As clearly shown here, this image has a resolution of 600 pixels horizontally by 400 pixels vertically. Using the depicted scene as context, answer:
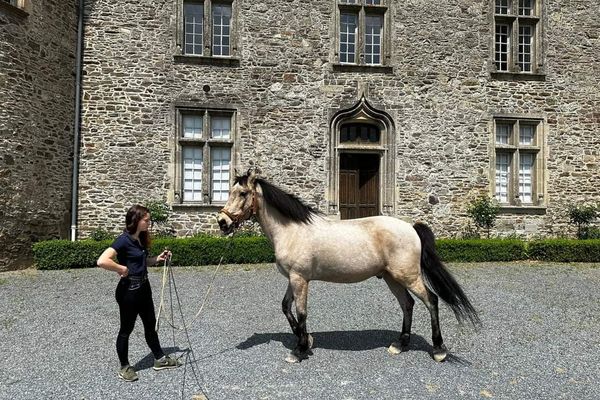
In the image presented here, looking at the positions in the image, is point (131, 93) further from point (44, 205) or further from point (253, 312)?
point (253, 312)

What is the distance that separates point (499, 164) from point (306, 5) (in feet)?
26.5

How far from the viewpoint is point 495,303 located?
664 centimetres

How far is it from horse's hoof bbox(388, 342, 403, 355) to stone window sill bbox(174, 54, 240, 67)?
386 inches

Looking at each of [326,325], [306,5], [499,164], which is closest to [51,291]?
[326,325]

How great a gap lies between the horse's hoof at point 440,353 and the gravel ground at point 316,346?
0.10 meters

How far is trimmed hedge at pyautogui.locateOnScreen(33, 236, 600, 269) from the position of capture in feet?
30.6

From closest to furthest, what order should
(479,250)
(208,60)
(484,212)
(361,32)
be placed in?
1. (479,250)
2. (208,60)
3. (484,212)
4. (361,32)

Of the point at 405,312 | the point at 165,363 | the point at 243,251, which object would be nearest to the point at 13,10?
the point at 243,251

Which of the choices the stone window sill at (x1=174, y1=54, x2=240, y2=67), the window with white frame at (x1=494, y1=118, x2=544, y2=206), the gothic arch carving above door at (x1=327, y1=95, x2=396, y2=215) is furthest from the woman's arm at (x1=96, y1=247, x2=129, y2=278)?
the window with white frame at (x1=494, y1=118, x2=544, y2=206)

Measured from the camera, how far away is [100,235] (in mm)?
10758

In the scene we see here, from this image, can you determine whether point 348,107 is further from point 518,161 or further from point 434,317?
point 434,317

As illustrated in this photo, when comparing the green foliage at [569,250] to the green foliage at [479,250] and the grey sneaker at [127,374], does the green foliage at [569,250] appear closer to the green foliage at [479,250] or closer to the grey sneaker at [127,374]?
the green foliage at [479,250]

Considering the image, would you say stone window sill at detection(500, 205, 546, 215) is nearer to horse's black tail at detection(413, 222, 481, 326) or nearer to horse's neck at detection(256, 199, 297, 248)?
horse's black tail at detection(413, 222, 481, 326)

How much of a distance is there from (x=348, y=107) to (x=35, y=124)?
8.49 meters
